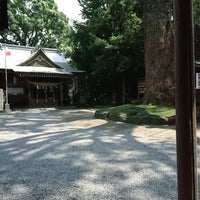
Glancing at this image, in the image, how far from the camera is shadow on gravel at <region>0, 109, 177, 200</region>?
3920mm

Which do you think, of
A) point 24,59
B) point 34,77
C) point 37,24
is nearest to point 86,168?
point 34,77

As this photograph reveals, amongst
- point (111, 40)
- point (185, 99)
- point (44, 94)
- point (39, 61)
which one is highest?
point (111, 40)

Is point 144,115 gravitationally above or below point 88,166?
above

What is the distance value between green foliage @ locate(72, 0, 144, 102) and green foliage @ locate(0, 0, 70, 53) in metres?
7.78

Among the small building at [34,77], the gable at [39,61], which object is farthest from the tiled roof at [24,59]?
the gable at [39,61]

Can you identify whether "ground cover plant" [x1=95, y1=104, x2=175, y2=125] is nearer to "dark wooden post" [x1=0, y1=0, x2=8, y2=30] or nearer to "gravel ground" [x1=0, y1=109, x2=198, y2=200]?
"gravel ground" [x1=0, y1=109, x2=198, y2=200]

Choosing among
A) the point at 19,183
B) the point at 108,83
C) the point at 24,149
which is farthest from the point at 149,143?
the point at 108,83

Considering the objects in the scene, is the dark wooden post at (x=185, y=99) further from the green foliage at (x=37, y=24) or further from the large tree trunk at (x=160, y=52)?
the green foliage at (x=37, y=24)

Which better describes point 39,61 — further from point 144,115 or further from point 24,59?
point 144,115

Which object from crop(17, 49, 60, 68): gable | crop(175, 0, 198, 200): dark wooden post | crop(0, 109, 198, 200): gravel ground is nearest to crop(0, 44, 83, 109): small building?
crop(17, 49, 60, 68): gable

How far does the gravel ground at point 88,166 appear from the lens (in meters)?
3.93

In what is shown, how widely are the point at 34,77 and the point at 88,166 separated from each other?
798 inches

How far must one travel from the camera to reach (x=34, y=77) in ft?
81.4

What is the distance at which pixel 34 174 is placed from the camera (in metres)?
4.85
